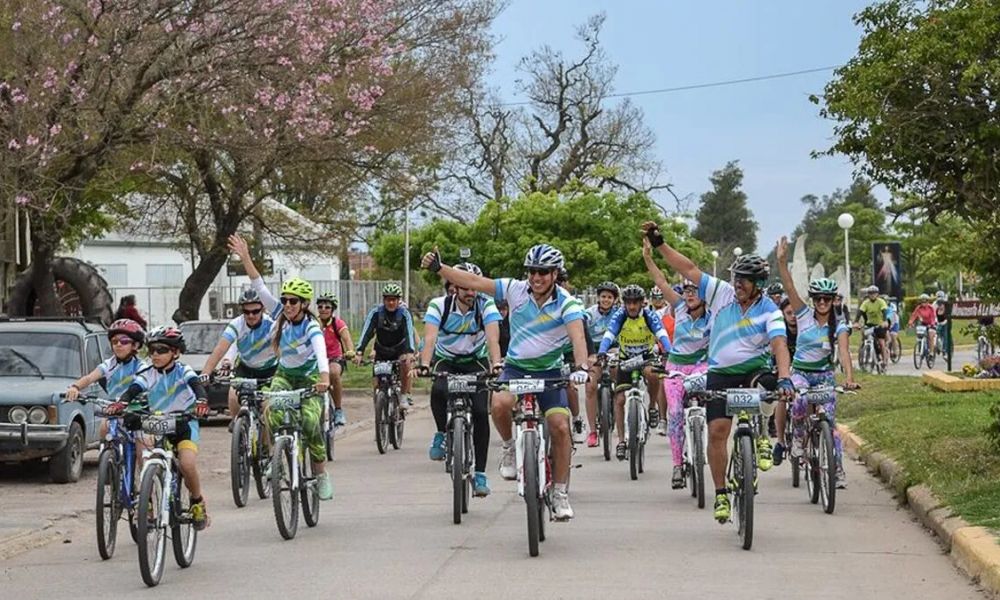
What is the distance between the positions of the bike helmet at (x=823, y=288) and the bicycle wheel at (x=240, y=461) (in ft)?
15.8

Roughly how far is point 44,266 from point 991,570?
17.7 meters

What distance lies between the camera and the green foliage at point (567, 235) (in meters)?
46.2

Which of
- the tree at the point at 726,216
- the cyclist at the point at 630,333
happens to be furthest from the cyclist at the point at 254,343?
the tree at the point at 726,216

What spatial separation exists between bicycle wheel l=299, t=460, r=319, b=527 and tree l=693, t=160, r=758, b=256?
419 ft

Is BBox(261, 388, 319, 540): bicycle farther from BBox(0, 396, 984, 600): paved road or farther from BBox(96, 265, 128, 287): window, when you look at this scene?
BBox(96, 265, 128, 287): window

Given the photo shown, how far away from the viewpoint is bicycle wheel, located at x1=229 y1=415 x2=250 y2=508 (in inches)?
535

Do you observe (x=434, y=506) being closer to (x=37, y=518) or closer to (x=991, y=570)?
(x=37, y=518)

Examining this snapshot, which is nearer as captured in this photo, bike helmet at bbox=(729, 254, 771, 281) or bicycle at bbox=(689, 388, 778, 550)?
bicycle at bbox=(689, 388, 778, 550)

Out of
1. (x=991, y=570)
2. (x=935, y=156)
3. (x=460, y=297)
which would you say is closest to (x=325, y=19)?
(x=460, y=297)

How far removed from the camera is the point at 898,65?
1390 cm

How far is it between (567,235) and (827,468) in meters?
34.7

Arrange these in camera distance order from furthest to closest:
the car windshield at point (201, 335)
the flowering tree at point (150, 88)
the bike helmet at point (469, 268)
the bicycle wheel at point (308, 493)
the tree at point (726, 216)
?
the tree at point (726, 216)
the car windshield at point (201, 335)
the flowering tree at point (150, 88)
the bike helmet at point (469, 268)
the bicycle wheel at point (308, 493)

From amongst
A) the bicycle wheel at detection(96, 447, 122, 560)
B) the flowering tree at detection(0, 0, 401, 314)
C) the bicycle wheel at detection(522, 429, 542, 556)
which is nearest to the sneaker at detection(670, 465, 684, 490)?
the bicycle wheel at detection(522, 429, 542, 556)

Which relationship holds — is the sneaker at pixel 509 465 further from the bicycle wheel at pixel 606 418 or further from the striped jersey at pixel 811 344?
the bicycle wheel at pixel 606 418
